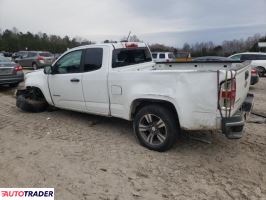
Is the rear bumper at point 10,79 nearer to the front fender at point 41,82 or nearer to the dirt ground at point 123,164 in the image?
the front fender at point 41,82

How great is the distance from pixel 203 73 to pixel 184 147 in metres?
1.59

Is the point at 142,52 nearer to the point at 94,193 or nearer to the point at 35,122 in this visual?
the point at 35,122

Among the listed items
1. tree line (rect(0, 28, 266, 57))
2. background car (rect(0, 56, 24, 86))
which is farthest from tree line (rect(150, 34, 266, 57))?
background car (rect(0, 56, 24, 86))

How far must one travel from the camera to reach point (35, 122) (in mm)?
6914

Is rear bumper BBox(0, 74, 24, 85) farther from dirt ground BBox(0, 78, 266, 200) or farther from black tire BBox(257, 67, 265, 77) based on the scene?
black tire BBox(257, 67, 265, 77)

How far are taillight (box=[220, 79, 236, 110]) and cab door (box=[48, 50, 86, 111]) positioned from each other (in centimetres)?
304

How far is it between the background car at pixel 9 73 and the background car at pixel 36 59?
38.6ft

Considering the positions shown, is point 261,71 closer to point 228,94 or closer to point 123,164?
point 228,94

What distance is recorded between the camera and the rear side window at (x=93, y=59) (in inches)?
231

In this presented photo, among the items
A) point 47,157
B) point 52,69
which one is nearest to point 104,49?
point 52,69

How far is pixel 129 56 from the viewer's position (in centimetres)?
619

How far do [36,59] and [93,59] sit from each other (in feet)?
63.6

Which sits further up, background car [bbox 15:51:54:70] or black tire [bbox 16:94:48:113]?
background car [bbox 15:51:54:70]

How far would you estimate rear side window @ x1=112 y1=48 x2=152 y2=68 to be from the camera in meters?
5.81
